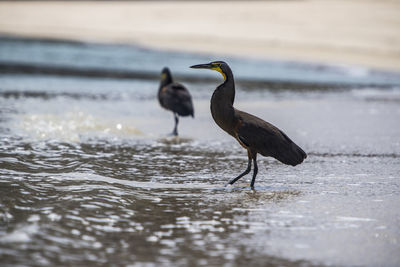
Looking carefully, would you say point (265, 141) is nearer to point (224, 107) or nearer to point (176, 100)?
point (224, 107)

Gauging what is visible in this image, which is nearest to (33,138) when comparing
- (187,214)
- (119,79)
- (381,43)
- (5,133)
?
(5,133)

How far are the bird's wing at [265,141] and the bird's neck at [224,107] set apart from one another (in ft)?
0.38

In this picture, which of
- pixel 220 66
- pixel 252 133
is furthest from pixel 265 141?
pixel 220 66

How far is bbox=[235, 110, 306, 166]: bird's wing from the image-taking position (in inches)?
271

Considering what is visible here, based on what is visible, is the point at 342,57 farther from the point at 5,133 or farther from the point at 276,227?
the point at 276,227

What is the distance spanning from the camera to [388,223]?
5.48 metres

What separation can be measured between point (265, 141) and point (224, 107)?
63 centimetres

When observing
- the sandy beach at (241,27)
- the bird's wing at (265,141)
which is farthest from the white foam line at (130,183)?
the sandy beach at (241,27)

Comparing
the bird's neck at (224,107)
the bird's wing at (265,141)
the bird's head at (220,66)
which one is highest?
the bird's head at (220,66)

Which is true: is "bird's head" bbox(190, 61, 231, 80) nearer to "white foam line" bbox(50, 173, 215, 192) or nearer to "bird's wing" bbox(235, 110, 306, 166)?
"bird's wing" bbox(235, 110, 306, 166)

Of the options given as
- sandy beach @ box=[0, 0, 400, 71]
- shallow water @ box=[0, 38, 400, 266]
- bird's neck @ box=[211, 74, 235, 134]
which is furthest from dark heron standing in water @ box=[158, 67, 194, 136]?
sandy beach @ box=[0, 0, 400, 71]

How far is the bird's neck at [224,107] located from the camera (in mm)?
6992

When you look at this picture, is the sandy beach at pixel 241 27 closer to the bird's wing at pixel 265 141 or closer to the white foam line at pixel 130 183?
the bird's wing at pixel 265 141

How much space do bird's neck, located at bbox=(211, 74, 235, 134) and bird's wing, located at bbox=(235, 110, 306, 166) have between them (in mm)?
114
